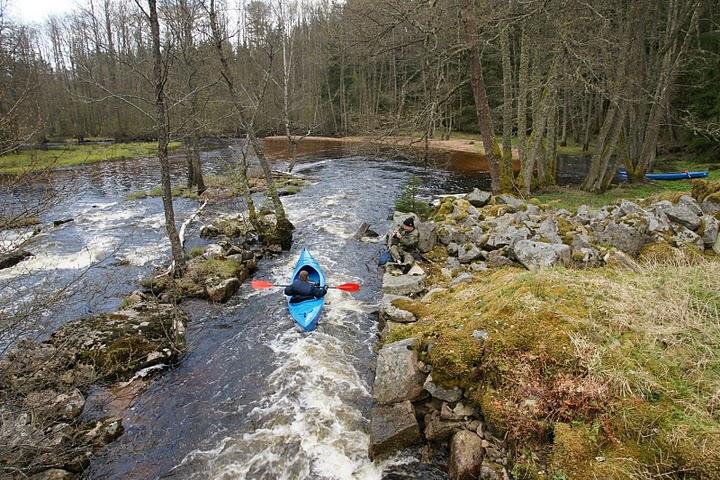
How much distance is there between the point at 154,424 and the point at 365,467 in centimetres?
286

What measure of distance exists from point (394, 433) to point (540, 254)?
438 cm

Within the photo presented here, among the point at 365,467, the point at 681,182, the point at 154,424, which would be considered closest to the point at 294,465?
the point at 365,467

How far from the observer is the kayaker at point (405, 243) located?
31.7ft

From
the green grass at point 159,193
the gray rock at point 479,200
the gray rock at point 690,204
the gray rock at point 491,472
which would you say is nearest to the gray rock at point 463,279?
the gray rock at point 491,472

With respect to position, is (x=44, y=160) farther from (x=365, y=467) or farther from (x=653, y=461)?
(x=653, y=461)

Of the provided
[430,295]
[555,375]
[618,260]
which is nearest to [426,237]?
[430,295]

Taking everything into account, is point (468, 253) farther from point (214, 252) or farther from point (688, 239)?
point (214, 252)

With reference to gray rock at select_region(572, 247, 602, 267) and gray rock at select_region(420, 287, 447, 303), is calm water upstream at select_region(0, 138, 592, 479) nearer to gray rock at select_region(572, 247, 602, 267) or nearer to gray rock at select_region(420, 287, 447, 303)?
gray rock at select_region(420, 287, 447, 303)

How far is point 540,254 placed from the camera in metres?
7.45

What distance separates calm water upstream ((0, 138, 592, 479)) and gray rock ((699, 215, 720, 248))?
6158 millimetres

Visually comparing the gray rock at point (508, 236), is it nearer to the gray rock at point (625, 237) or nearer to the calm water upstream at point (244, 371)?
the gray rock at point (625, 237)

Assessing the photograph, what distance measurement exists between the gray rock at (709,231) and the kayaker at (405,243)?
535 centimetres

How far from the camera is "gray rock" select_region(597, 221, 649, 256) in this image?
7590 mm

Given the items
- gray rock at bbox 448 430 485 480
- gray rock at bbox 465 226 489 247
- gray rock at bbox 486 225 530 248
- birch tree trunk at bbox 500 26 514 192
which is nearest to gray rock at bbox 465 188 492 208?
birch tree trunk at bbox 500 26 514 192
